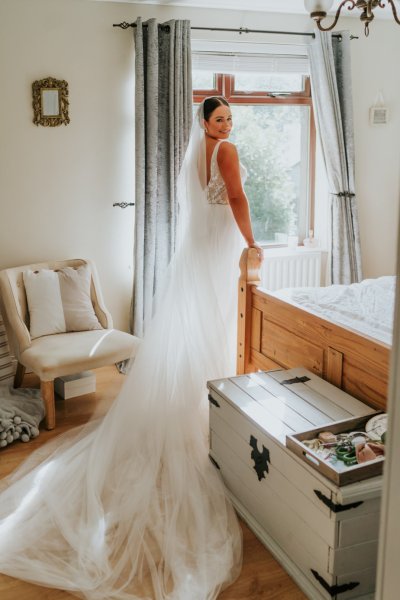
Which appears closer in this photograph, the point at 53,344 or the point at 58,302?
the point at 53,344

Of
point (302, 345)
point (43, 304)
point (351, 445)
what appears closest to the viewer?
point (351, 445)

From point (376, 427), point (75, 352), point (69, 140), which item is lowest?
point (75, 352)

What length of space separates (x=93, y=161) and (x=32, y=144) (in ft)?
1.33

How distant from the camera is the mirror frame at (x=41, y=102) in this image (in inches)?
152

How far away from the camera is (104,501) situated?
8.32 feet

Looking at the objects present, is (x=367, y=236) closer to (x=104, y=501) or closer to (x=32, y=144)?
(x=32, y=144)

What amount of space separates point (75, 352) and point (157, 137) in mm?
1571

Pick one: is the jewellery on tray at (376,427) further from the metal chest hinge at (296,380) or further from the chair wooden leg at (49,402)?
the chair wooden leg at (49,402)

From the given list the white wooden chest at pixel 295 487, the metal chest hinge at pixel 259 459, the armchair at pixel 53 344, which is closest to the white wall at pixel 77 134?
the armchair at pixel 53 344

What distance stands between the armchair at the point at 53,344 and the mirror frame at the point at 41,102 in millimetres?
910

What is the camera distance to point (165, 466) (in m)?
2.69

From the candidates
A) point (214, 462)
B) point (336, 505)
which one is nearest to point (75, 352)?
point (214, 462)

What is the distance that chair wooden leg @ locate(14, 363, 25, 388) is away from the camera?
3.74m

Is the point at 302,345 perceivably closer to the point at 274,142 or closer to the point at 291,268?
the point at 291,268
